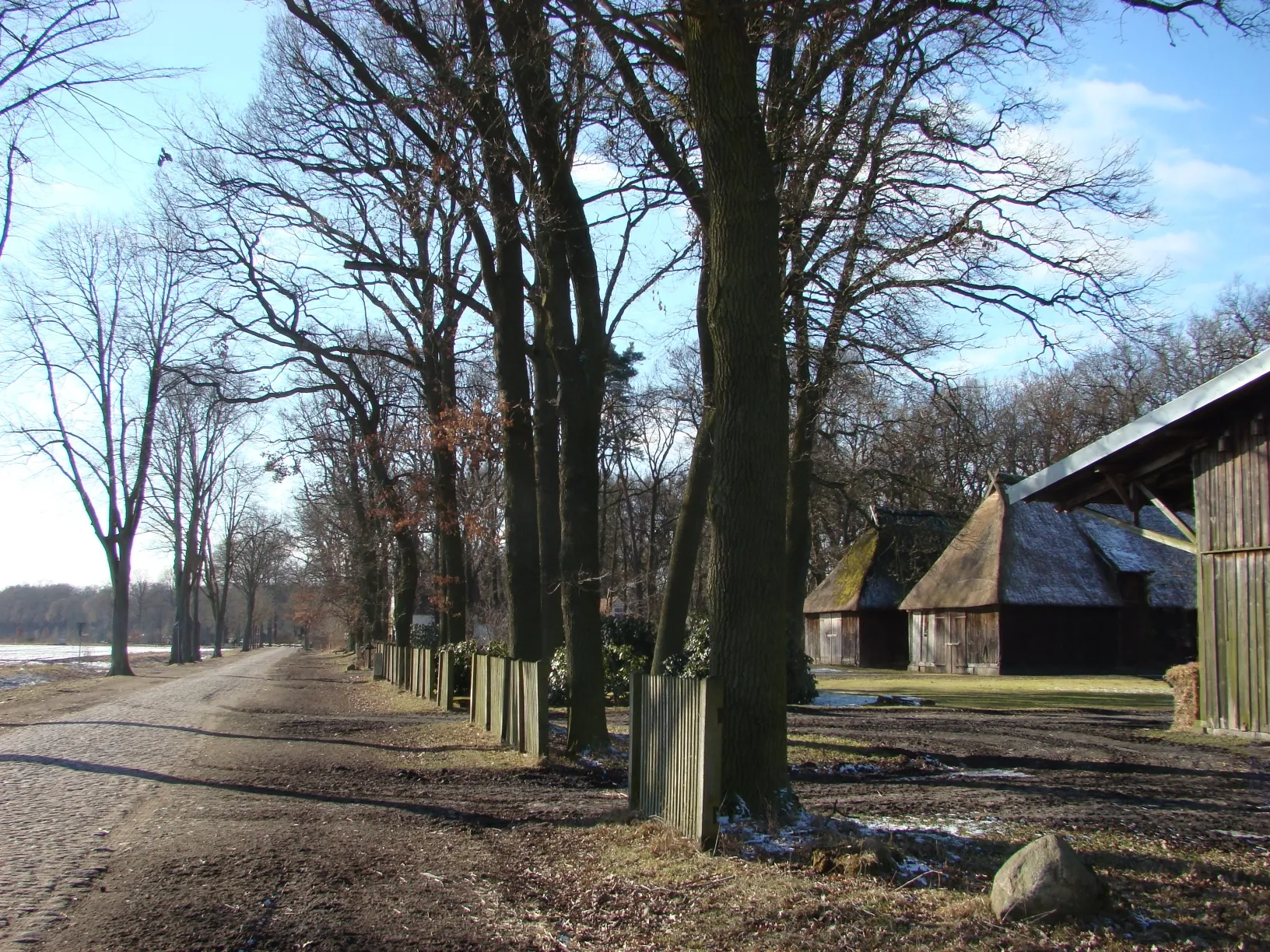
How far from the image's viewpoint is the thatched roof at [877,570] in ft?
141

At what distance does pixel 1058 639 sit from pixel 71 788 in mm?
34444

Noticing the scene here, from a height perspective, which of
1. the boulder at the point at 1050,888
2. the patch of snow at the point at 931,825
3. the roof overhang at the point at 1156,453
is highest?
the roof overhang at the point at 1156,453

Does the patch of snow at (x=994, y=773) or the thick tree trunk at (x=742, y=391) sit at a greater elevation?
the thick tree trunk at (x=742, y=391)

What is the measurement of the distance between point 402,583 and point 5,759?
19.8 meters

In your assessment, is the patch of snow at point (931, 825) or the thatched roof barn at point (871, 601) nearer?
the patch of snow at point (931, 825)

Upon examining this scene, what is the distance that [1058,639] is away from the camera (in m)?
38.1

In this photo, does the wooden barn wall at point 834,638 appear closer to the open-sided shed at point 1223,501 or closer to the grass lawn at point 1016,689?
the grass lawn at point 1016,689

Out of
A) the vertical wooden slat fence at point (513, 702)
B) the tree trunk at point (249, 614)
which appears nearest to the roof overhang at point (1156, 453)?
the vertical wooden slat fence at point (513, 702)

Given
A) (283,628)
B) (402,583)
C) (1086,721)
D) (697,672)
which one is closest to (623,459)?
(402,583)

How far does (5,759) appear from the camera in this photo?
13031 millimetres

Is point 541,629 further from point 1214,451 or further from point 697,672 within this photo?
point 1214,451

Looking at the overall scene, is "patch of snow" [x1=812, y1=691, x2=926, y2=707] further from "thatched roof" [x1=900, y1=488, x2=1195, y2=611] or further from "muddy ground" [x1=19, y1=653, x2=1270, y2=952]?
"thatched roof" [x1=900, y1=488, x2=1195, y2=611]

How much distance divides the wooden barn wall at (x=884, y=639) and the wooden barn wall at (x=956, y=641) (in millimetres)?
2752

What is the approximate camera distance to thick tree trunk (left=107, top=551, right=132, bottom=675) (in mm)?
39062
